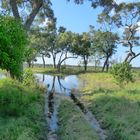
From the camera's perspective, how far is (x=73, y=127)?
15.9 m

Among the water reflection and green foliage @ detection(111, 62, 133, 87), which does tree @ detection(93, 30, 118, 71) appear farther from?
green foliage @ detection(111, 62, 133, 87)

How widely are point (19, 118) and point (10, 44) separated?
140 inches

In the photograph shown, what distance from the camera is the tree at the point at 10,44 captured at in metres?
17.4

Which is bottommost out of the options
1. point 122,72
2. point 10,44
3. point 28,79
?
point 28,79

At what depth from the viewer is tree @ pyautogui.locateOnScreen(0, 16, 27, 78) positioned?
685 inches

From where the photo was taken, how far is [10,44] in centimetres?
1795

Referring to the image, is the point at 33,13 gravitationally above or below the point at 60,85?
above

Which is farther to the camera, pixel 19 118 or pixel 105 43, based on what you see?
pixel 105 43

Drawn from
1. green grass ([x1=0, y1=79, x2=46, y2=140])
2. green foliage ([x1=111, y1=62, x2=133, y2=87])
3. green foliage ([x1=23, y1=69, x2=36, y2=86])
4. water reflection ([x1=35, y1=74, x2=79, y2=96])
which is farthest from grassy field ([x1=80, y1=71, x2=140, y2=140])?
water reflection ([x1=35, y1=74, x2=79, y2=96])

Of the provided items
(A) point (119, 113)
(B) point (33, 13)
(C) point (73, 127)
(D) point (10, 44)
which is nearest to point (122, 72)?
(B) point (33, 13)

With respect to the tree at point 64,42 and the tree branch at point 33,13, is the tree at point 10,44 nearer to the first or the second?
the tree branch at point 33,13

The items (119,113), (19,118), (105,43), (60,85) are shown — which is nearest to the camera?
(19,118)

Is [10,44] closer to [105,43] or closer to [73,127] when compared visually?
[73,127]

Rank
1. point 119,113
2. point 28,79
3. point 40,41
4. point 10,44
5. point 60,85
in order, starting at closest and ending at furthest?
point 10,44 → point 119,113 → point 28,79 → point 60,85 → point 40,41
